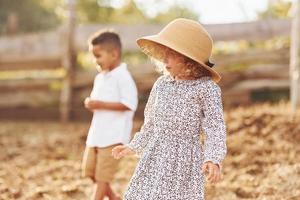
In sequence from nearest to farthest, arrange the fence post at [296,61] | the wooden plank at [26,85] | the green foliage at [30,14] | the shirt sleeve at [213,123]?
the shirt sleeve at [213,123], the fence post at [296,61], the wooden plank at [26,85], the green foliage at [30,14]

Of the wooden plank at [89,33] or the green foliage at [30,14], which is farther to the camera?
the green foliage at [30,14]

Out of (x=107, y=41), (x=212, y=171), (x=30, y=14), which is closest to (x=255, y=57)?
(x=107, y=41)

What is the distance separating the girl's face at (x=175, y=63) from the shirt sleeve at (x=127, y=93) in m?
1.27

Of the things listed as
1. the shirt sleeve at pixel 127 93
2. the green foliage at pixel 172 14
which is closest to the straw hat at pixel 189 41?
the shirt sleeve at pixel 127 93

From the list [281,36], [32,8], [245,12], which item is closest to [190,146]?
[281,36]

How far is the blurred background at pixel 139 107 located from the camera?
557 cm

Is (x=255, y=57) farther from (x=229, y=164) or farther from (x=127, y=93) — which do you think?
(x=127, y=93)

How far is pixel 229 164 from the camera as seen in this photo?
6.14 meters

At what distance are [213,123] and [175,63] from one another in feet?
1.16

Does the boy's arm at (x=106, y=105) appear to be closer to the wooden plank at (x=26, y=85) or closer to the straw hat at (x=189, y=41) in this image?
the straw hat at (x=189, y=41)

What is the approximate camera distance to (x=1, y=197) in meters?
5.08

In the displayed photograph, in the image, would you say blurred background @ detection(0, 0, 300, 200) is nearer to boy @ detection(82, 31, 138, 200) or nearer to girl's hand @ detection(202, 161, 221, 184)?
boy @ detection(82, 31, 138, 200)

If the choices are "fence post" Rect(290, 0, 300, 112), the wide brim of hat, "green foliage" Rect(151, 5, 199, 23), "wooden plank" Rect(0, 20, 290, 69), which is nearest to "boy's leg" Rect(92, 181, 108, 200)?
the wide brim of hat

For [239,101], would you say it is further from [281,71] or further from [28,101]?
[28,101]
